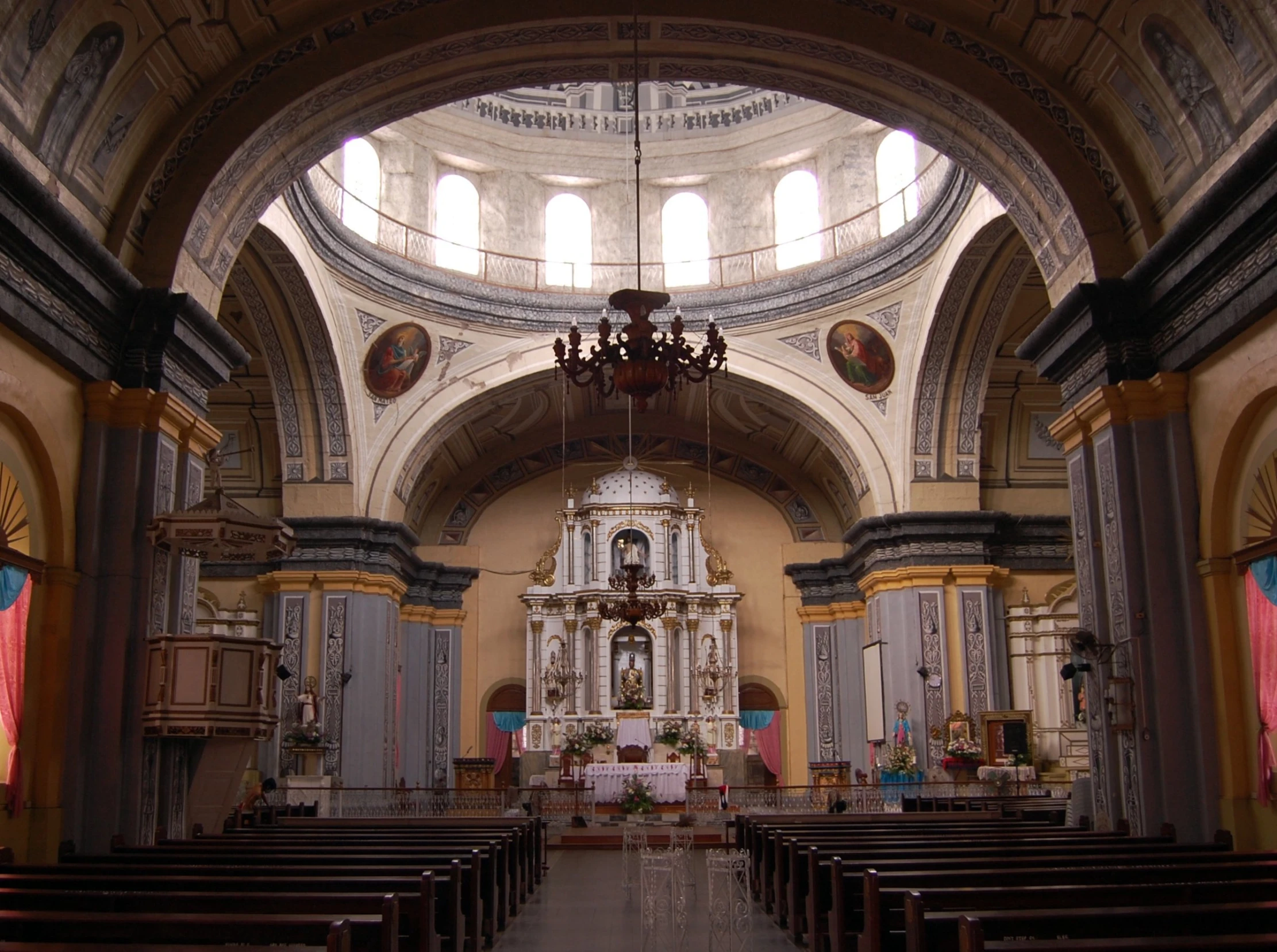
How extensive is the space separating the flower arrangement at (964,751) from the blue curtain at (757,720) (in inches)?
240

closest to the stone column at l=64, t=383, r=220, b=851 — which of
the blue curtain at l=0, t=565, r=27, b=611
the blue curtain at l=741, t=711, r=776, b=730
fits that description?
the blue curtain at l=0, t=565, r=27, b=611

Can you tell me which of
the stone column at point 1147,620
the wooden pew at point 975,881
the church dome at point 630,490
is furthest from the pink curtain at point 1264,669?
the church dome at point 630,490

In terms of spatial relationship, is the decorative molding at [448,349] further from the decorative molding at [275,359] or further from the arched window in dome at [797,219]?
the arched window in dome at [797,219]

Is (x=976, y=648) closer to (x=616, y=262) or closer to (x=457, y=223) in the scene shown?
(x=616, y=262)

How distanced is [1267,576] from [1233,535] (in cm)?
63

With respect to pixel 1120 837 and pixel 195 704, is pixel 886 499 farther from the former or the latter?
pixel 195 704

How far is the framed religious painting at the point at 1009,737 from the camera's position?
17.8 meters

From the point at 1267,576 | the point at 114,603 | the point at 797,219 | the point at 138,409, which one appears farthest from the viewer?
the point at 797,219

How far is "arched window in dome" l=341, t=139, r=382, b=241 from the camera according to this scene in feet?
62.6

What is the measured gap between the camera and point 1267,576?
8.95 m

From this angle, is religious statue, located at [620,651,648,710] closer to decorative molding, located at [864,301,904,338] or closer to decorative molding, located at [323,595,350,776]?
decorative molding, located at [323,595,350,776]

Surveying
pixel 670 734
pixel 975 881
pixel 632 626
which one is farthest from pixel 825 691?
pixel 975 881

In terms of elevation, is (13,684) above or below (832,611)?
below

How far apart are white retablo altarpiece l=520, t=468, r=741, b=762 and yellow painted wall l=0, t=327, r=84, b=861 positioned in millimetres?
13576
